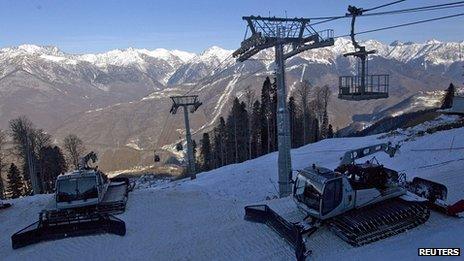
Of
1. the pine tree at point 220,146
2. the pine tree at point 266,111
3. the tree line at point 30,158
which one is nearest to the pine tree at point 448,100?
the pine tree at point 266,111

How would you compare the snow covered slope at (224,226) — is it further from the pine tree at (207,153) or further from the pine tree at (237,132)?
the pine tree at (207,153)

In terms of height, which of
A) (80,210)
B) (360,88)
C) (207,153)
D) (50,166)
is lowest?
(207,153)

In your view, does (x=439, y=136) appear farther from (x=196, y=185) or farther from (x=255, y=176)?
(x=196, y=185)

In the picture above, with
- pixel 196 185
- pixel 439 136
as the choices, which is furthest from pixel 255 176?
pixel 439 136

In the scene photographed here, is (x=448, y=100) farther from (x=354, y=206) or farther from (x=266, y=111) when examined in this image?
(x=354, y=206)

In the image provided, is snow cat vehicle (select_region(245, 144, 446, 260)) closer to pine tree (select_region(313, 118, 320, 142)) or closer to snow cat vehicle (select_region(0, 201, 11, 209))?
snow cat vehicle (select_region(0, 201, 11, 209))

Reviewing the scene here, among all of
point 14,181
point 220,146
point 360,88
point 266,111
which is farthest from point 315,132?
point 360,88
